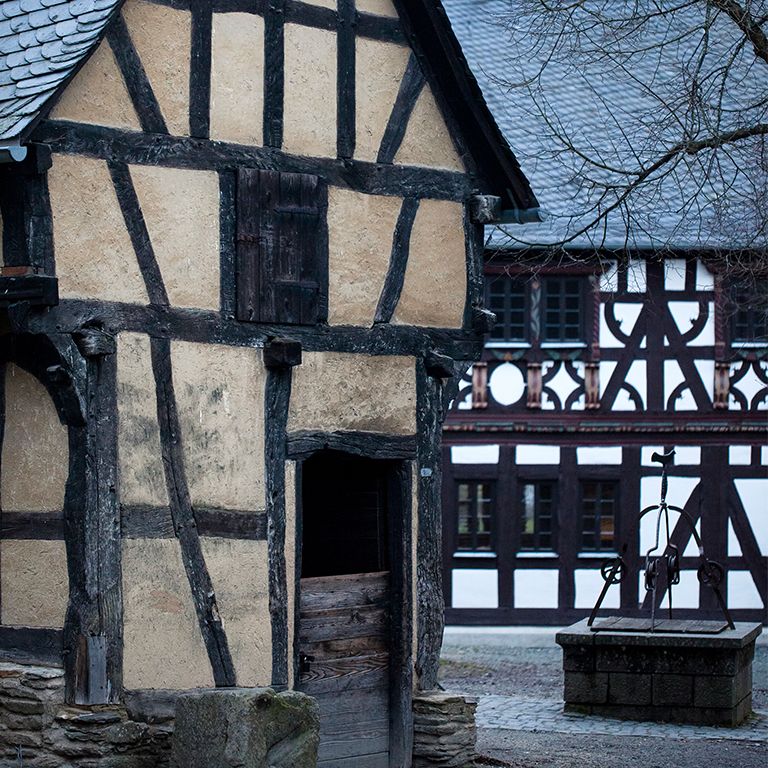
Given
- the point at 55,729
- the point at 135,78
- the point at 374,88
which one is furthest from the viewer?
the point at 374,88

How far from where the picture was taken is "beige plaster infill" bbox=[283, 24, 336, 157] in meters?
11.1

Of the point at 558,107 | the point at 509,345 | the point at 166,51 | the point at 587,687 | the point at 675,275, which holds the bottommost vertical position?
the point at 587,687

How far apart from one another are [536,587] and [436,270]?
11.8 metres

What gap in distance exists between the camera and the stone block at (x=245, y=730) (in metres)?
9.38

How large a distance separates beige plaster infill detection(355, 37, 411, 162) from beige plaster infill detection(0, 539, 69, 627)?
3499 mm

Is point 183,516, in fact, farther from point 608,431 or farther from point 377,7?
point 608,431

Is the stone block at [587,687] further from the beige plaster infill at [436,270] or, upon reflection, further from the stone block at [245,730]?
the stone block at [245,730]

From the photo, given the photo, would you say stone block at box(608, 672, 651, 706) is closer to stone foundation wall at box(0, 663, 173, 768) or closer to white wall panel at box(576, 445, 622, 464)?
stone foundation wall at box(0, 663, 173, 768)

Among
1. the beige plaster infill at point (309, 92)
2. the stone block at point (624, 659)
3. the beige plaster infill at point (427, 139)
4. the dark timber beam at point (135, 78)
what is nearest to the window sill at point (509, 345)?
the stone block at point (624, 659)

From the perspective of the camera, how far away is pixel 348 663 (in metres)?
11.5

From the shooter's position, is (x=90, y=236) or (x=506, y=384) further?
(x=506, y=384)

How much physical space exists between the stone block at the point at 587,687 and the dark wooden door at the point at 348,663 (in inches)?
158

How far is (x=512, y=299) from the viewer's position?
75.3 feet

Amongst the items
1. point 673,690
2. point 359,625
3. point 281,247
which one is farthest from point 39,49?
point 673,690
